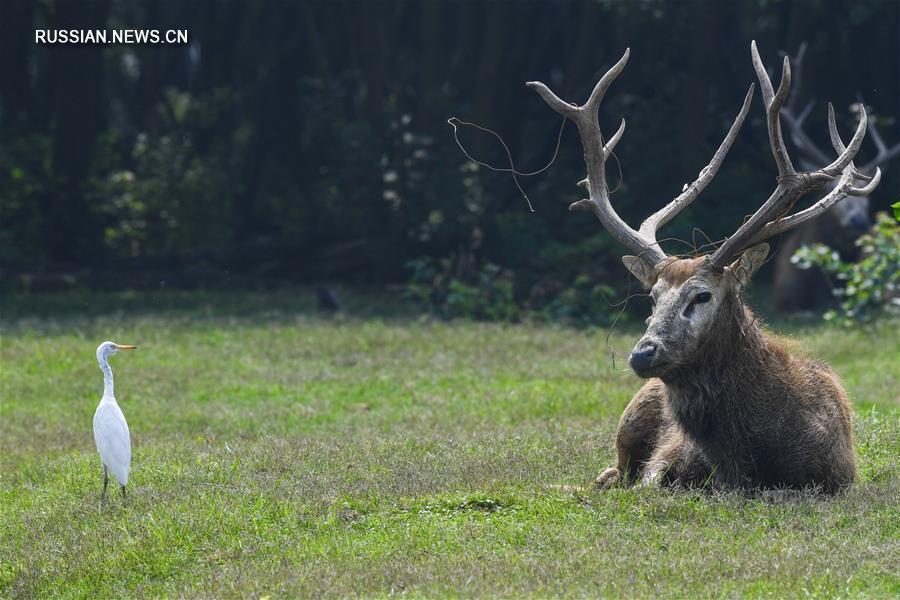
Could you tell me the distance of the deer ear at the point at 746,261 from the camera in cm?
723

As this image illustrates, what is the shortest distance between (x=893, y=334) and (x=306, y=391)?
20.1 ft

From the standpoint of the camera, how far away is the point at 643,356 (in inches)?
268

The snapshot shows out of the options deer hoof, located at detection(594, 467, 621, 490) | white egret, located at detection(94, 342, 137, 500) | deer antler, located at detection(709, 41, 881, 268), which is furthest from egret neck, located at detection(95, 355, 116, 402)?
deer antler, located at detection(709, 41, 881, 268)

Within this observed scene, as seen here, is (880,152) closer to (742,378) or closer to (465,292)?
Result: (465,292)

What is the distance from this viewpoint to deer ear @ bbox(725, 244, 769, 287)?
7234 mm

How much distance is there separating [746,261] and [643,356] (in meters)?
0.91

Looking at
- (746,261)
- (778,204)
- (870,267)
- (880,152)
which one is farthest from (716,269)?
(880,152)

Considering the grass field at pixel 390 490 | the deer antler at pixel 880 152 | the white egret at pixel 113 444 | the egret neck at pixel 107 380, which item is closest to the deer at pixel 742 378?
the grass field at pixel 390 490

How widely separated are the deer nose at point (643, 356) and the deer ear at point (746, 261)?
2.38 ft

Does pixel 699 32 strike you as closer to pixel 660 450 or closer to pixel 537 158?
pixel 537 158

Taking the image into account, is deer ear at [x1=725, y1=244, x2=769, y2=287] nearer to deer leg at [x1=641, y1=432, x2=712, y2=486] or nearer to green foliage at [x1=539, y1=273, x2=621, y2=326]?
deer leg at [x1=641, y1=432, x2=712, y2=486]

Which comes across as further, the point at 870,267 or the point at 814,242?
the point at 814,242

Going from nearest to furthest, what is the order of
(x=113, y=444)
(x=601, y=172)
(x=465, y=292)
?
(x=113, y=444) < (x=601, y=172) < (x=465, y=292)

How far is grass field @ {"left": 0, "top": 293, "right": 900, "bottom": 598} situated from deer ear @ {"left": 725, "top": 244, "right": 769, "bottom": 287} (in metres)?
1.18
